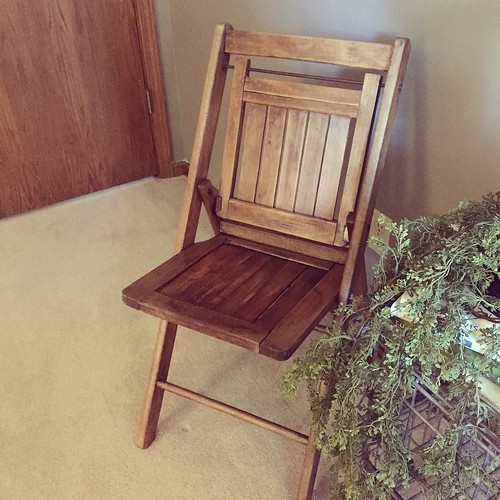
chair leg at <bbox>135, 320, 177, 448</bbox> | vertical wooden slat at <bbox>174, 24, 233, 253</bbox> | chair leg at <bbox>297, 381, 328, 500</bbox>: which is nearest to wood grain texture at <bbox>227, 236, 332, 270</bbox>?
vertical wooden slat at <bbox>174, 24, 233, 253</bbox>

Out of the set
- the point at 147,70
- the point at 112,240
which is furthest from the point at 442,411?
the point at 147,70

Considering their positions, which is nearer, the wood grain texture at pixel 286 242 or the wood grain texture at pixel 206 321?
the wood grain texture at pixel 206 321

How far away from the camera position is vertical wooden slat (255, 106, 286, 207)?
1207 mm

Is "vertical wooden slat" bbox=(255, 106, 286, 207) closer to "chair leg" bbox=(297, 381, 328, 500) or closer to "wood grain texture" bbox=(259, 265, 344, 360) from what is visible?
"wood grain texture" bbox=(259, 265, 344, 360)

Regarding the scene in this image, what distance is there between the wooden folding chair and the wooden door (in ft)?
3.29

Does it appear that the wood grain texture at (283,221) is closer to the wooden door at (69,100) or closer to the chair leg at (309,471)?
the chair leg at (309,471)

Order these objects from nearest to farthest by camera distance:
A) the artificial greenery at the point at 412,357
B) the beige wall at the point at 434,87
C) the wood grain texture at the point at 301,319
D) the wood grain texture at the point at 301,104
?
the artificial greenery at the point at 412,357
the wood grain texture at the point at 301,319
the beige wall at the point at 434,87
the wood grain texture at the point at 301,104

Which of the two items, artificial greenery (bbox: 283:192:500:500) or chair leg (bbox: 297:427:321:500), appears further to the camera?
chair leg (bbox: 297:427:321:500)

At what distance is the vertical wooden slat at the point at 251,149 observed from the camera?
1226 millimetres

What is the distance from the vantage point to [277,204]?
1.24 m

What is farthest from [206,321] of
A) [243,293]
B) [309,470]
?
[309,470]

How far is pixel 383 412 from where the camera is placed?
0.76 meters

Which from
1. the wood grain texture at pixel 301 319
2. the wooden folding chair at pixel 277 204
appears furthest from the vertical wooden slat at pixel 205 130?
the wood grain texture at pixel 301 319

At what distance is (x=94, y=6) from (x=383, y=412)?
177 centimetres
